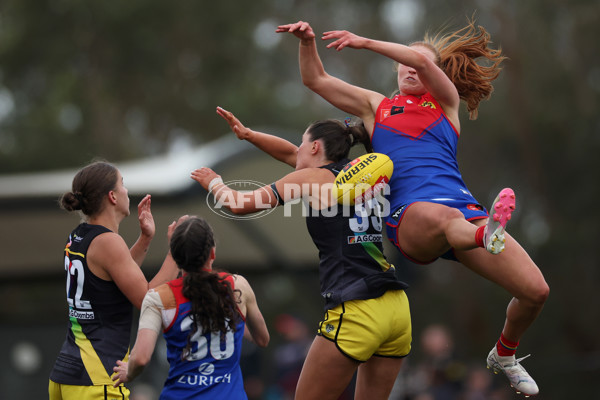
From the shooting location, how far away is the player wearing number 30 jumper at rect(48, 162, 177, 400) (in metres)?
3.79

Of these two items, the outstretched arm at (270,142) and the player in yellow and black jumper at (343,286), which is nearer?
the player in yellow and black jumper at (343,286)

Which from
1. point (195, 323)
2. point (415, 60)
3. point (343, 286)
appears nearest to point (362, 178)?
point (343, 286)

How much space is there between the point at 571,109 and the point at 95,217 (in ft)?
56.3

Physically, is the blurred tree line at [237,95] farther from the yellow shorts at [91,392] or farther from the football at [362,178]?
the yellow shorts at [91,392]

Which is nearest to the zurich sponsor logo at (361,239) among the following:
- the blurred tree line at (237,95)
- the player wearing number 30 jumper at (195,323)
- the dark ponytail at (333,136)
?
the dark ponytail at (333,136)

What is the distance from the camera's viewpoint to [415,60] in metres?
3.94

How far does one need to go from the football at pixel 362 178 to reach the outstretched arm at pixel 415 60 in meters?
0.50

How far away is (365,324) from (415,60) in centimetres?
141

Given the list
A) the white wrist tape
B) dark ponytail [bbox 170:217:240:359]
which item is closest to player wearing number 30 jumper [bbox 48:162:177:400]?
dark ponytail [bbox 170:217:240:359]

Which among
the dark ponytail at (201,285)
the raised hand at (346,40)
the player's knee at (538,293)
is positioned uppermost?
the raised hand at (346,40)

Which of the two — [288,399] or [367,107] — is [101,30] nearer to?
[288,399]

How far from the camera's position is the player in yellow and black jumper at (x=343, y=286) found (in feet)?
12.8

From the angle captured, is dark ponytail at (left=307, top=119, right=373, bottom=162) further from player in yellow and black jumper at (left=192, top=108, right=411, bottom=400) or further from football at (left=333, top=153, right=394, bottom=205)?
football at (left=333, top=153, right=394, bottom=205)

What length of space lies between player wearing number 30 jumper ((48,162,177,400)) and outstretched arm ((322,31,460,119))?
4.63ft
